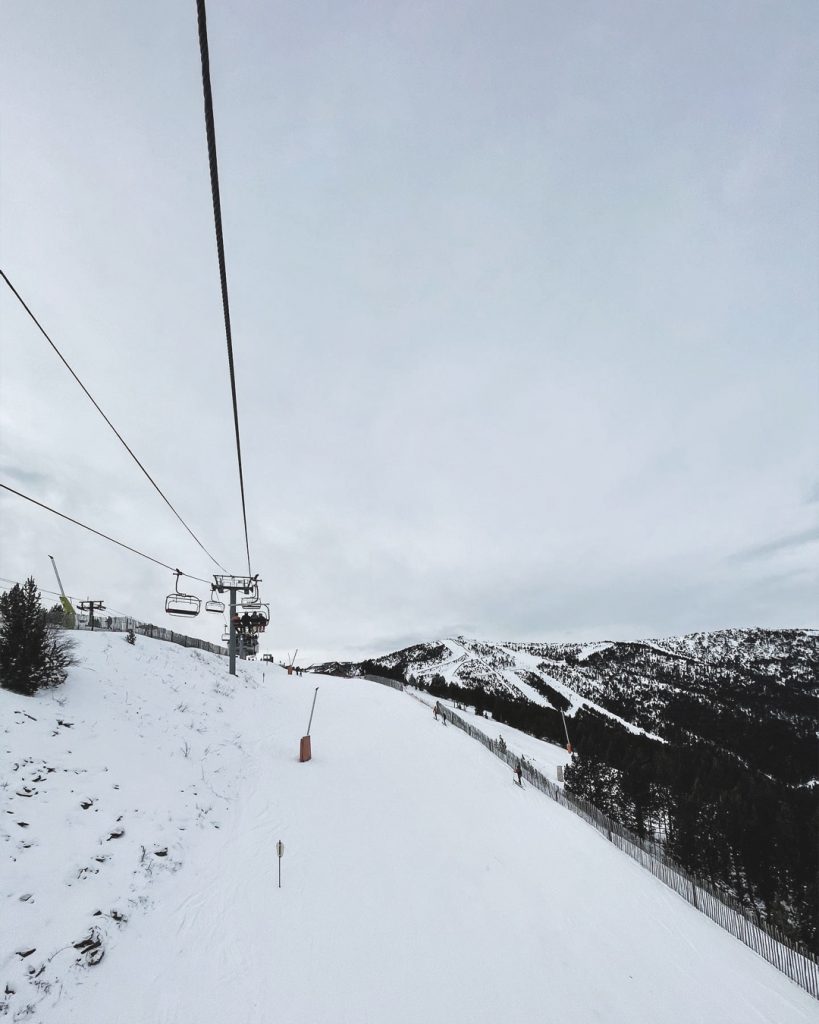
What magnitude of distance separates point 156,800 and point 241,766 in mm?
5723

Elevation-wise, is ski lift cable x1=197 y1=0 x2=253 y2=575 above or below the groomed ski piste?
above

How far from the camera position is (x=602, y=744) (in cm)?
7194

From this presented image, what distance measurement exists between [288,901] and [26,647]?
37.6ft

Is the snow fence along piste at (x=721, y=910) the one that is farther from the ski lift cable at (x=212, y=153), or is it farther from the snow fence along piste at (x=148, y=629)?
the snow fence along piste at (x=148, y=629)

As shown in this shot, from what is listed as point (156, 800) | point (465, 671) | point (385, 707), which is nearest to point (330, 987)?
point (156, 800)

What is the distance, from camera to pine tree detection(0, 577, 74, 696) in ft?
44.2

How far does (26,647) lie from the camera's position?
13828 millimetres

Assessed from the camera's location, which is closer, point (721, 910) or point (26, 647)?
point (26, 647)

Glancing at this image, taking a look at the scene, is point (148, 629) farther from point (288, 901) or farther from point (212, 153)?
point (212, 153)

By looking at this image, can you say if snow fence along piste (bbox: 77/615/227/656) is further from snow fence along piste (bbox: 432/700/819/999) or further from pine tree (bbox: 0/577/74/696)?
snow fence along piste (bbox: 432/700/819/999)

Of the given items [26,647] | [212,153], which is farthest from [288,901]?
[212,153]

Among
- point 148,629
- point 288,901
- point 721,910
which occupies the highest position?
point 148,629

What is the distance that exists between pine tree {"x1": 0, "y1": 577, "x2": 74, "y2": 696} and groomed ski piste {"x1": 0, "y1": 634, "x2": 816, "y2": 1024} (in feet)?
2.82

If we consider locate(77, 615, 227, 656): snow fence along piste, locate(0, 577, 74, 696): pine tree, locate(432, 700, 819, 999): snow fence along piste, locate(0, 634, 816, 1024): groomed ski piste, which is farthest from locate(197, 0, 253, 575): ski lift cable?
locate(77, 615, 227, 656): snow fence along piste
